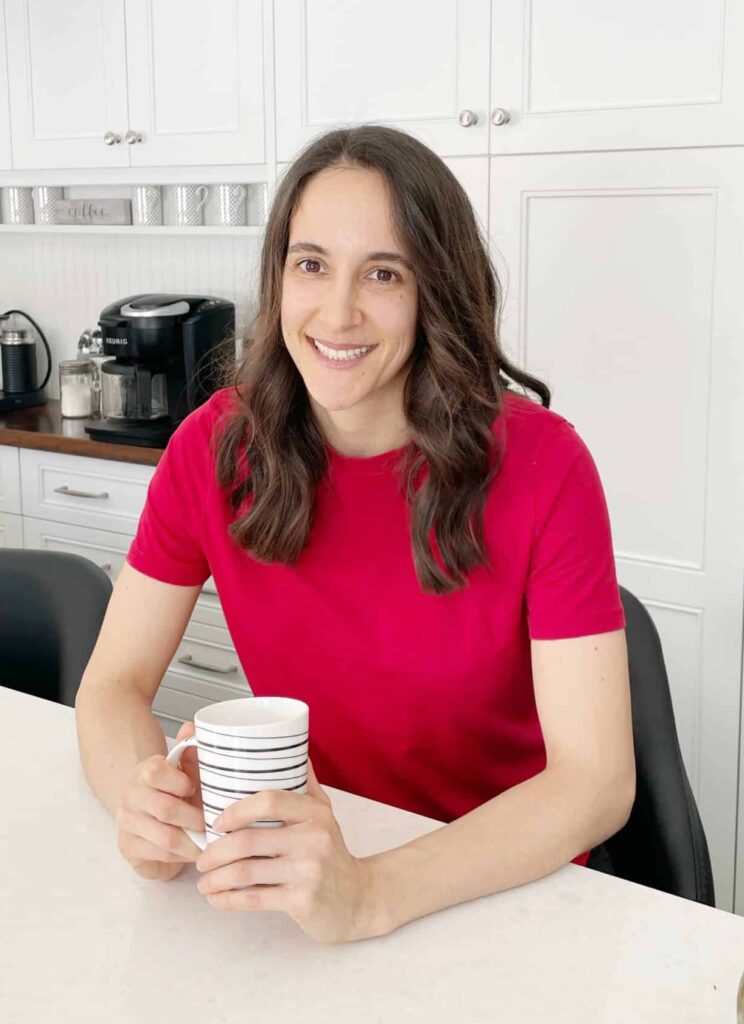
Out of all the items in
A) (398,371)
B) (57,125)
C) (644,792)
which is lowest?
(644,792)

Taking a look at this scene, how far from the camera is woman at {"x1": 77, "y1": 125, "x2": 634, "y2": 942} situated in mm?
1156

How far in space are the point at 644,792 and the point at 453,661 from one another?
0.25 m

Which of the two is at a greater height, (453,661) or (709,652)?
(453,661)

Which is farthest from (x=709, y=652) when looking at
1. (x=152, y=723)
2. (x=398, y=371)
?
(x=152, y=723)

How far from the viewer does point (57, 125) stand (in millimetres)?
2979

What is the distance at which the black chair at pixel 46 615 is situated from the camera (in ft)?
5.00

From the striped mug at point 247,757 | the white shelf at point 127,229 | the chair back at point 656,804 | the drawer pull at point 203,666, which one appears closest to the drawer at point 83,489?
the drawer pull at point 203,666

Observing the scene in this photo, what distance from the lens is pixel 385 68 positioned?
2.32 metres

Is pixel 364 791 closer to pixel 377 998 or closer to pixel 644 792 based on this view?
pixel 644 792

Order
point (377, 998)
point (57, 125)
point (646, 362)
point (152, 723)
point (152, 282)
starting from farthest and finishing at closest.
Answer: point (152, 282)
point (57, 125)
point (646, 362)
point (152, 723)
point (377, 998)

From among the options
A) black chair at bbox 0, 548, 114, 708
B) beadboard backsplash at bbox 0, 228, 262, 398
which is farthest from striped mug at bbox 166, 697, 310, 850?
beadboard backsplash at bbox 0, 228, 262, 398

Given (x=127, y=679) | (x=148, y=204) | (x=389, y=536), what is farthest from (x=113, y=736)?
(x=148, y=204)

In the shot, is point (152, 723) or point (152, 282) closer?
point (152, 723)

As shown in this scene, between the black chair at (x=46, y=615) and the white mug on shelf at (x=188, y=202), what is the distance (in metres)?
1.57
